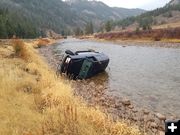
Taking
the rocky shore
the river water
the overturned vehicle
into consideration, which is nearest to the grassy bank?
the rocky shore

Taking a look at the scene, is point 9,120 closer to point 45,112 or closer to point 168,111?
point 45,112

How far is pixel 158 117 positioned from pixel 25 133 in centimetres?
723

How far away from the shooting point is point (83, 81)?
25.7m

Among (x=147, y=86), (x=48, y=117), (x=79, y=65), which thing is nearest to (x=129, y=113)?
(x=48, y=117)

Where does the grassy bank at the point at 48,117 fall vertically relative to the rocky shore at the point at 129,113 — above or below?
above

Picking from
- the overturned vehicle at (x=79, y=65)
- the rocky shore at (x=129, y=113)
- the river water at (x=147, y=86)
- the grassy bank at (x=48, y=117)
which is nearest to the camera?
the grassy bank at (x=48, y=117)

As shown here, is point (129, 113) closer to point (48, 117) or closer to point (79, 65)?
point (48, 117)

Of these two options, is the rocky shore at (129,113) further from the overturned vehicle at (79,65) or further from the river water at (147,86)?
the overturned vehicle at (79,65)

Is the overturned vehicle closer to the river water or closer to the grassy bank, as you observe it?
the river water

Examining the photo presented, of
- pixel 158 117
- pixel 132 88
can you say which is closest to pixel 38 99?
pixel 158 117

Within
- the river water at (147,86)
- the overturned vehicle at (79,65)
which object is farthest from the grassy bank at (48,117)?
the overturned vehicle at (79,65)

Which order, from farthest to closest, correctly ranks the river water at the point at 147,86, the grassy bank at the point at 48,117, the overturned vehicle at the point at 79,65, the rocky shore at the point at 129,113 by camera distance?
the overturned vehicle at the point at 79,65 < the river water at the point at 147,86 < the rocky shore at the point at 129,113 < the grassy bank at the point at 48,117

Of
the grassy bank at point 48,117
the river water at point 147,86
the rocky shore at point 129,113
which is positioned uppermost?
the grassy bank at point 48,117

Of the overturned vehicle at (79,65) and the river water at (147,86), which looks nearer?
the river water at (147,86)
